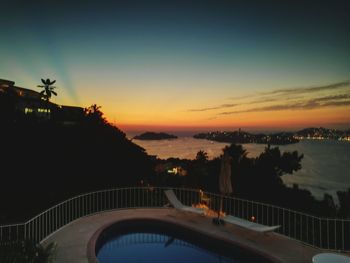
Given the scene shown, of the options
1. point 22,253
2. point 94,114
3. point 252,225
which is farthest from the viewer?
point 94,114

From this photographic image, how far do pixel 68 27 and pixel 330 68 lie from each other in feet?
44.1

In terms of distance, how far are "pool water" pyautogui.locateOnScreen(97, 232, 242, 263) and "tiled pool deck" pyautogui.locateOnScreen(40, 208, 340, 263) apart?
49 cm

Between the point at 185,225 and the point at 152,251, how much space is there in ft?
3.93

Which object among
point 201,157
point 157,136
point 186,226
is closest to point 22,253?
point 186,226

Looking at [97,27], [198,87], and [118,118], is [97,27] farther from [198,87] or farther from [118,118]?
[118,118]

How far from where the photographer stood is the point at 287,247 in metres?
6.62

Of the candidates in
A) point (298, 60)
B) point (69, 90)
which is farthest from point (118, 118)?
point (298, 60)

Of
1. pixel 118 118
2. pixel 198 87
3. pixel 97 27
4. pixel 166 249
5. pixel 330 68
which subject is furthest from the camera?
pixel 118 118

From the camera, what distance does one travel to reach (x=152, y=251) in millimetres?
7629

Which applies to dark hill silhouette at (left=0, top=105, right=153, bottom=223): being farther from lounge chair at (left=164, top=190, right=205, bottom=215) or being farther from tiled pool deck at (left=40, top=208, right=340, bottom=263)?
lounge chair at (left=164, top=190, right=205, bottom=215)

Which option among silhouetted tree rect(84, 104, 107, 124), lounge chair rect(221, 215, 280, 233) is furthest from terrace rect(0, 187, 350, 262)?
silhouetted tree rect(84, 104, 107, 124)

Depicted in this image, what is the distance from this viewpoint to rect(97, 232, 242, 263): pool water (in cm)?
713

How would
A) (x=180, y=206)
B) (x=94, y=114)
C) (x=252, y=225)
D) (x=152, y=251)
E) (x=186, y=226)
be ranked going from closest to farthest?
1. (x=252, y=225)
2. (x=152, y=251)
3. (x=186, y=226)
4. (x=180, y=206)
5. (x=94, y=114)

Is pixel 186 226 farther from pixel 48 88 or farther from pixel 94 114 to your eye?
pixel 48 88
